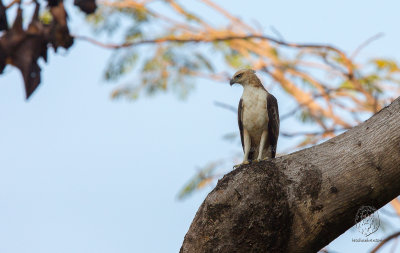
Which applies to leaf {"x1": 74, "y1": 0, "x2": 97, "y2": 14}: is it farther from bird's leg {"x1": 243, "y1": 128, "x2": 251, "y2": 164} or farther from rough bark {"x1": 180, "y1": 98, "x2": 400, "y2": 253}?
bird's leg {"x1": 243, "y1": 128, "x2": 251, "y2": 164}

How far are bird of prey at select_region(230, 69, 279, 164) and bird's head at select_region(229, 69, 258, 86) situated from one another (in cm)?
24

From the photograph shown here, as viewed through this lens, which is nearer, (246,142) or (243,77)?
(246,142)

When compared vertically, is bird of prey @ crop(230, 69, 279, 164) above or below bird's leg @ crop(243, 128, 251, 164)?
above

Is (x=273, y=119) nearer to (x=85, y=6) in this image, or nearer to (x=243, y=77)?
(x=243, y=77)

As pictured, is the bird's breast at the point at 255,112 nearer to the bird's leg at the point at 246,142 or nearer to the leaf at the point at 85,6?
the bird's leg at the point at 246,142

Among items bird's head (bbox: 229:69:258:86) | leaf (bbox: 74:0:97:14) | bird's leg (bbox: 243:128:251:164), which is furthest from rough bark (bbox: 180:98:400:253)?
bird's head (bbox: 229:69:258:86)

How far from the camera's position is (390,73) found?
44.8 ft

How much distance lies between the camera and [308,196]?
511 cm

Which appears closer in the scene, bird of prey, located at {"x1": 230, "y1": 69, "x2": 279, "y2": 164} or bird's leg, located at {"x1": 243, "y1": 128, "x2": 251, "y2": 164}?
bird of prey, located at {"x1": 230, "y1": 69, "x2": 279, "y2": 164}

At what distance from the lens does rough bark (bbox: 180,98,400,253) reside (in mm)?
4957

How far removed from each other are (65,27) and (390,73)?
36.8 ft

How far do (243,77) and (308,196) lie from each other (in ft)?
11.7

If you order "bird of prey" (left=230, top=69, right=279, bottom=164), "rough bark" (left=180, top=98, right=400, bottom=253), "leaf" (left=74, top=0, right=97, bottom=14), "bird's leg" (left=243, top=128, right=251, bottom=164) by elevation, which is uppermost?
"leaf" (left=74, top=0, right=97, bottom=14)

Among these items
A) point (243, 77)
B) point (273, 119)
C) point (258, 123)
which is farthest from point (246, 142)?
point (243, 77)
